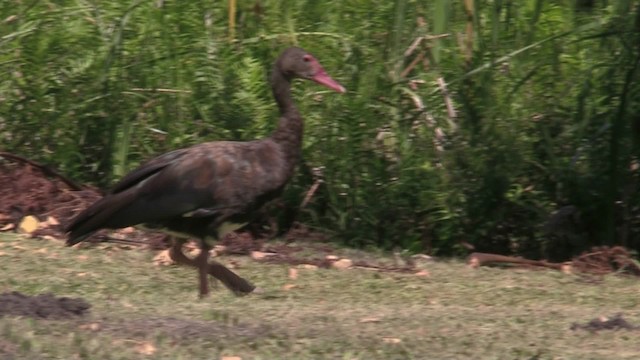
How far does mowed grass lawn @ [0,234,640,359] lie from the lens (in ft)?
19.9

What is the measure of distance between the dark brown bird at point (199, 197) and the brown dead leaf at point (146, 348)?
148 cm

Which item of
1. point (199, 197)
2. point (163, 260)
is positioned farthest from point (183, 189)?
point (163, 260)

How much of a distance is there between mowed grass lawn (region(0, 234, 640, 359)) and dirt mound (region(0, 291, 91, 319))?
0.08 m

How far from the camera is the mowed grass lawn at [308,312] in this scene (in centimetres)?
605

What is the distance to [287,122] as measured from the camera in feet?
26.3

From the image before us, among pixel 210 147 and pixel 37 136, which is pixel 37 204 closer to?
pixel 37 136

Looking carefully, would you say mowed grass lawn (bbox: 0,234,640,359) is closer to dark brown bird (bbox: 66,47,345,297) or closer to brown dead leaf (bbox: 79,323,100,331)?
brown dead leaf (bbox: 79,323,100,331)

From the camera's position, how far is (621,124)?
8.65 m

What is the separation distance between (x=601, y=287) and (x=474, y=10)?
1689mm

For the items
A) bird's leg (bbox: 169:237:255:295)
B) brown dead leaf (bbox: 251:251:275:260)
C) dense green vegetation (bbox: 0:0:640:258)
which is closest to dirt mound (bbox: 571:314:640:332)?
bird's leg (bbox: 169:237:255:295)

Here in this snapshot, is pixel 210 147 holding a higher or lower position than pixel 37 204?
higher

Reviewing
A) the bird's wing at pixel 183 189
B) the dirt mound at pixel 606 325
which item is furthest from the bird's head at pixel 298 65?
Answer: the dirt mound at pixel 606 325

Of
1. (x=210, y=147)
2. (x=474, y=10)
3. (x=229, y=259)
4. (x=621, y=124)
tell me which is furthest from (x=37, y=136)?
(x=621, y=124)

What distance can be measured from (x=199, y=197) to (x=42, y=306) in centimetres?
115
